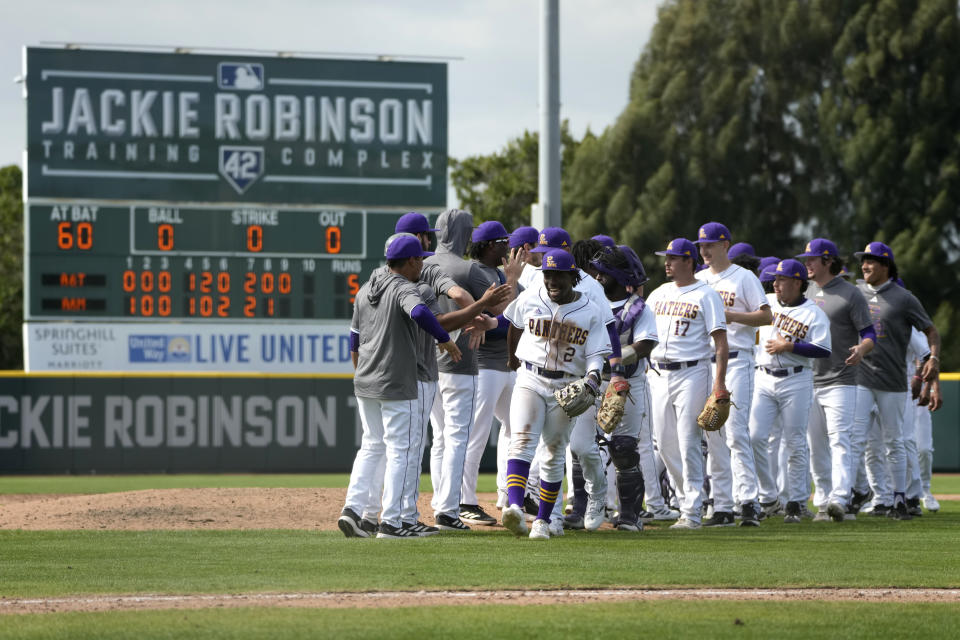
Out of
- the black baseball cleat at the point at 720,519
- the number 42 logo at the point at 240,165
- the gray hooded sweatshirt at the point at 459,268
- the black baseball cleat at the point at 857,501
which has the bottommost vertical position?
the black baseball cleat at the point at 857,501

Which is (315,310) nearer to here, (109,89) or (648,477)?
(109,89)

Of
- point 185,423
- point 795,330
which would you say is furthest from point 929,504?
point 185,423

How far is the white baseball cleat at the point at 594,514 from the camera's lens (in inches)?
345

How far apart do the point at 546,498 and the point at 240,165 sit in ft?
35.6

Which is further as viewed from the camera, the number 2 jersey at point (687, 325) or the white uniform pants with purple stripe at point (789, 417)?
the white uniform pants with purple stripe at point (789, 417)

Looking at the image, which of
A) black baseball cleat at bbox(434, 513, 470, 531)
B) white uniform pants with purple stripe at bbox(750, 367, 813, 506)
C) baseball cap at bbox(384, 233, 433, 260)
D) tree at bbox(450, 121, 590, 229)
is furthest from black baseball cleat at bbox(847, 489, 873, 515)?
tree at bbox(450, 121, 590, 229)

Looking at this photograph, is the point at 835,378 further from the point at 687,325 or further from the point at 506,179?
the point at 506,179

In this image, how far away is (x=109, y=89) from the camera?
17.7 metres

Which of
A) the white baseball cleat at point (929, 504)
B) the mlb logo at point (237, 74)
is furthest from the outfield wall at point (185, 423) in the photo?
Result: the white baseball cleat at point (929, 504)

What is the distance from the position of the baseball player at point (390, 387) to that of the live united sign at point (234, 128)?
10029 mm

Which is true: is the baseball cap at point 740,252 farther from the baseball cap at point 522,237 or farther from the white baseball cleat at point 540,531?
the white baseball cleat at point 540,531

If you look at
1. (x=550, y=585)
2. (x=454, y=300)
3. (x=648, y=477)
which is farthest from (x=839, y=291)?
(x=550, y=585)

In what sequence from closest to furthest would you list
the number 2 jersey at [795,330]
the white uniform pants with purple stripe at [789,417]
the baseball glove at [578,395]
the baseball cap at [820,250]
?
the baseball glove at [578,395], the number 2 jersey at [795,330], the white uniform pants with purple stripe at [789,417], the baseball cap at [820,250]

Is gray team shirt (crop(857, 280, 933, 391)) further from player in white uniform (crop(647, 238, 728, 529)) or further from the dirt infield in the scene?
the dirt infield
